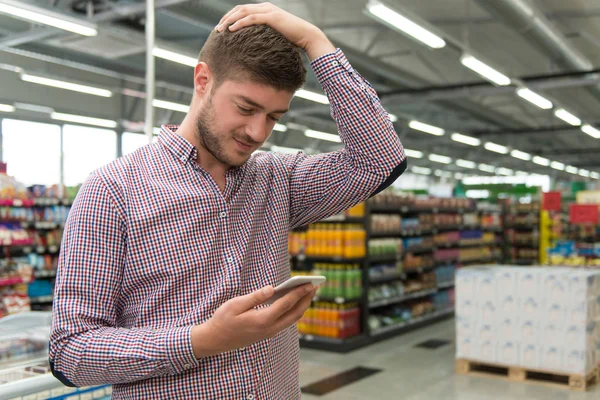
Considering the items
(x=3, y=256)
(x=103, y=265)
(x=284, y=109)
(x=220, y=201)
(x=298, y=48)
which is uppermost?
(x=298, y=48)

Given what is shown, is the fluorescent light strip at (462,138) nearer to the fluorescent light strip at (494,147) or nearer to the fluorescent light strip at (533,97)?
the fluorescent light strip at (494,147)

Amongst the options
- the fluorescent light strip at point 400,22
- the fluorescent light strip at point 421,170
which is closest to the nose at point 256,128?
the fluorescent light strip at point 400,22

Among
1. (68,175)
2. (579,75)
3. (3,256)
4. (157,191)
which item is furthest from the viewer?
(68,175)

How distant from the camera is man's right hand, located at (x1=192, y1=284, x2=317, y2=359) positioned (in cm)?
102

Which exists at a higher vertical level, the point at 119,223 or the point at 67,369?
the point at 119,223

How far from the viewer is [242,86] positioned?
1.21 m

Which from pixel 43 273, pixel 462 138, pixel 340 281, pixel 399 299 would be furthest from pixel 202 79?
pixel 462 138

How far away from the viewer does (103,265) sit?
1151 mm

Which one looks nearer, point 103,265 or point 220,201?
point 103,265

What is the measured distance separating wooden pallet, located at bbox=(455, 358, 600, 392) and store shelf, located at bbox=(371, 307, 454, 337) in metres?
1.74

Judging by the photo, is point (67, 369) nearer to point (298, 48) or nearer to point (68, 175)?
point (298, 48)

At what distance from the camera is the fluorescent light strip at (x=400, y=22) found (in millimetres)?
6809

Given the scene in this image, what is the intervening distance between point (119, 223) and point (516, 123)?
24.7 m

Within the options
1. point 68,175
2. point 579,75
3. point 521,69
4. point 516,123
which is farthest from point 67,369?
point 516,123
